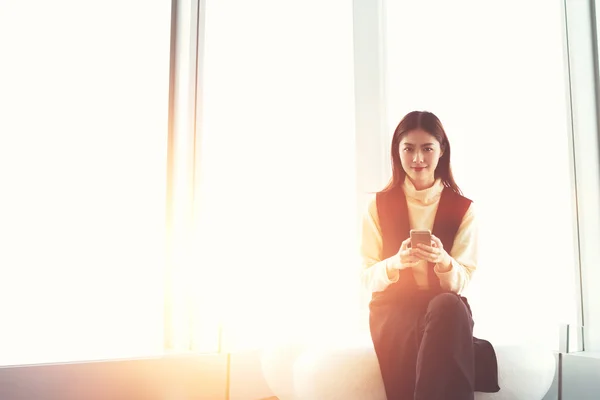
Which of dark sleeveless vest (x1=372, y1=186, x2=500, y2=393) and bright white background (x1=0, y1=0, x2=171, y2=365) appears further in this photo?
bright white background (x1=0, y1=0, x2=171, y2=365)

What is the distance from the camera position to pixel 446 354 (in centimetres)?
114

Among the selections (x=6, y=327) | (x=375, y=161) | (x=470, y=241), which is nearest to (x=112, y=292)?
(x=6, y=327)

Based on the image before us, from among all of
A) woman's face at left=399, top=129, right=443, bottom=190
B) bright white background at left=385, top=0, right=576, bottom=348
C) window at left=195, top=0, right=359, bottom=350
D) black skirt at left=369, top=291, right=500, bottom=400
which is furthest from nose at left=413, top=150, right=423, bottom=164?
window at left=195, top=0, right=359, bottom=350

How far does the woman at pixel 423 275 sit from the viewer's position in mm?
1146

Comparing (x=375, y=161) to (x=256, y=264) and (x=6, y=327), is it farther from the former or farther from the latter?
(x=6, y=327)

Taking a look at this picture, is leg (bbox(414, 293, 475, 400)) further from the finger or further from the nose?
the nose

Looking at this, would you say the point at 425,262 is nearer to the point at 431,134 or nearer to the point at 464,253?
the point at 464,253

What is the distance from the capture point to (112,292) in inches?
75.0

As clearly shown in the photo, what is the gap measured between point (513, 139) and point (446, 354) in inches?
26.1

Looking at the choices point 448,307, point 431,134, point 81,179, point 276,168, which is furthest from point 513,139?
point 81,179

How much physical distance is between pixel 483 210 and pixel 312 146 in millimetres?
640

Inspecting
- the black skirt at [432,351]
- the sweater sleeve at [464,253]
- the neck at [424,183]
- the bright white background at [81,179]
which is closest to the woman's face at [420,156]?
the neck at [424,183]

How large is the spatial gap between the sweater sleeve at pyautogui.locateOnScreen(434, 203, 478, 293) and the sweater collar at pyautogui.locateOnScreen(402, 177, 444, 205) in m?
0.08

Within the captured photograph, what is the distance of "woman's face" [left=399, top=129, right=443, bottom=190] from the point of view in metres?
1.33
